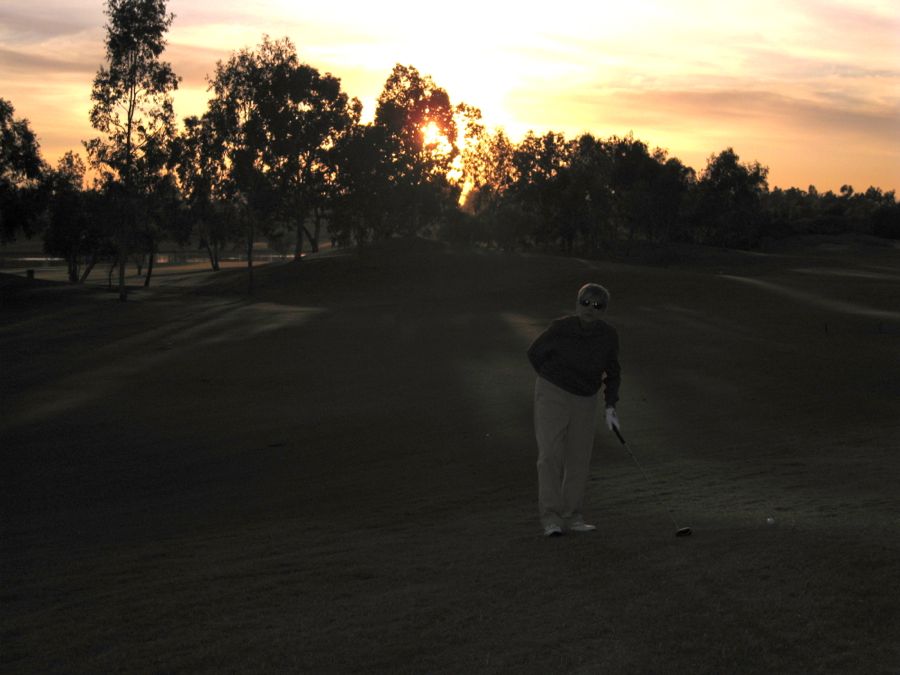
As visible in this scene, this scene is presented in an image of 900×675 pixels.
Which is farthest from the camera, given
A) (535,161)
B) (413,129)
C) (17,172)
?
(535,161)

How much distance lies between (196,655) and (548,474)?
364 cm

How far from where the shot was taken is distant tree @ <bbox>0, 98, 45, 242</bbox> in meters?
58.3

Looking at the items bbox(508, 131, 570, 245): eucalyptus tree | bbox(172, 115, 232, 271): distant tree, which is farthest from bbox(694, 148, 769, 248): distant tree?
bbox(172, 115, 232, 271): distant tree

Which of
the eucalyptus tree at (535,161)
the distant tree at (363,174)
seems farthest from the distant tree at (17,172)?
the eucalyptus tree at (535,161)

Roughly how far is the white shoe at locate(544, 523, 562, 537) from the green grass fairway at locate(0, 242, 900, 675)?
186mm

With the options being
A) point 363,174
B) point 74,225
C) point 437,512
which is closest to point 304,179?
point 363,174

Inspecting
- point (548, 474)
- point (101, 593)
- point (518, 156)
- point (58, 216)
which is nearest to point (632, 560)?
point (548, 474)

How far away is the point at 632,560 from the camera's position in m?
8.12

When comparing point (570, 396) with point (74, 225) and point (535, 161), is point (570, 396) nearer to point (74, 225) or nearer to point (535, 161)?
point (74, 225)

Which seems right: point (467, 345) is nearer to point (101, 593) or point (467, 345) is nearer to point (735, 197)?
point (101, 593)

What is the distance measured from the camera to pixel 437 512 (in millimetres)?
11039

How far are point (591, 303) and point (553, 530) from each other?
1967 millimetres

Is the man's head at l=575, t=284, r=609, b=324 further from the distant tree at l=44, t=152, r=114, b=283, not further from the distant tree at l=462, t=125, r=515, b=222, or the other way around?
the distant tree at l=462, t=125, r=515, b=222

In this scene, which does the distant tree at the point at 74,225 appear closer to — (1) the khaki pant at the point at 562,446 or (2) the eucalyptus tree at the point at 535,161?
(2) the eucalyptus tree at the point at 535,161
